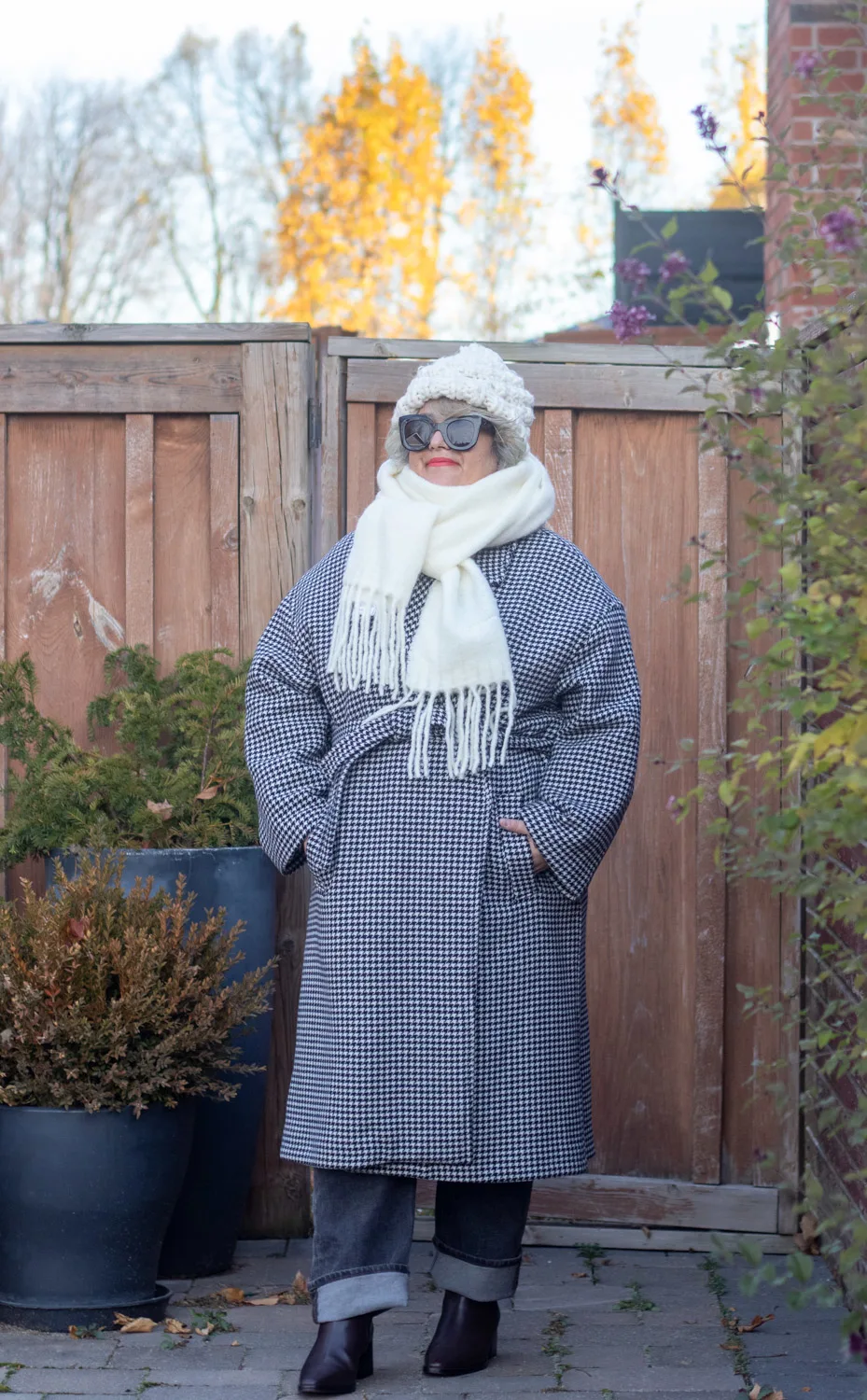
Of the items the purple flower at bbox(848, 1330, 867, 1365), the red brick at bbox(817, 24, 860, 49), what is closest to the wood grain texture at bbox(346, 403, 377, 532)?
the purple flower at bbox(848, 1330, 867, 1365)

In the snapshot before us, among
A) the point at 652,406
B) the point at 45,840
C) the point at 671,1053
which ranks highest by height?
the point at 652,406

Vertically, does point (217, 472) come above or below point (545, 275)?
below

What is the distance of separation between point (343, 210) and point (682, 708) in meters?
17.7

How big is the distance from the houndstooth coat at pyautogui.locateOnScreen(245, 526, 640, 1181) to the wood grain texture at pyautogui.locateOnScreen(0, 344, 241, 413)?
41.9 inches

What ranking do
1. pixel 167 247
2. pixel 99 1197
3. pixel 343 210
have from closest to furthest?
pixel 99 1197
pixel 343 210
pixel 167 247

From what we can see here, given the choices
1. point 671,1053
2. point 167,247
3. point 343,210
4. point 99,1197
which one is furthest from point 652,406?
point 167,247

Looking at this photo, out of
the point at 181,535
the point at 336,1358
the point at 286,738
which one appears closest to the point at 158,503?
the point at 181,535

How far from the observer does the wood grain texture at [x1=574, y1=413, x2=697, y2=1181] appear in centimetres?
418

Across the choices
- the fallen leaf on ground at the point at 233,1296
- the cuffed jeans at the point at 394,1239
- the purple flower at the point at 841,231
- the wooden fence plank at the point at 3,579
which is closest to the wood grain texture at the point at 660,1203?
the fallen leaf on ground at the point at 233,1296

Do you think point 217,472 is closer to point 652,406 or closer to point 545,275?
point 652,406

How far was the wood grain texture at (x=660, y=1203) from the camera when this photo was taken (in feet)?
13.6

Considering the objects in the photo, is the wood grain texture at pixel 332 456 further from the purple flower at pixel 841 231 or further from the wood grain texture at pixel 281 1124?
the purple flower at pixel 841 231

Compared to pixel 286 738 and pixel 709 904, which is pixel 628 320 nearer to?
pixel 286 738

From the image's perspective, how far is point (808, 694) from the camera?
2.10m
